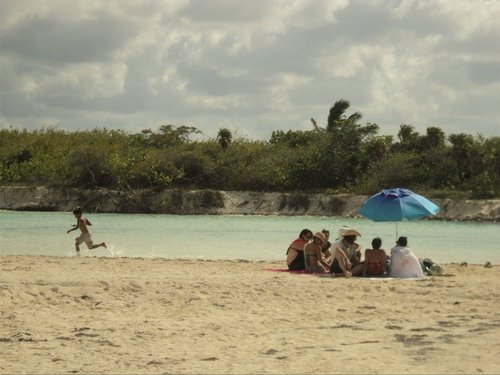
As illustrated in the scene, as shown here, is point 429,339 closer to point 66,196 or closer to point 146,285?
point 146,285

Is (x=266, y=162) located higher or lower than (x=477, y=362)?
higher

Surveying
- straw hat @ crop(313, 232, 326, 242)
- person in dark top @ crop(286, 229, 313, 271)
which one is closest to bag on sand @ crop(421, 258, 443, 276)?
straw hat @ crop(313, 232, 326, 242)

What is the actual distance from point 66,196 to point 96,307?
44.0 m

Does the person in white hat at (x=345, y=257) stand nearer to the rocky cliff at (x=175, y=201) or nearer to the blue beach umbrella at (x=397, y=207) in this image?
the blue beach umbrella at (x=397, y=207)

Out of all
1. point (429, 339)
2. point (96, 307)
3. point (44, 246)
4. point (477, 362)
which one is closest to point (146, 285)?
point (96, 307)

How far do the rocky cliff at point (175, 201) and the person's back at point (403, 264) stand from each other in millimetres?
35229

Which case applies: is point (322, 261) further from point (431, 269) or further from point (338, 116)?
point (338, 116)

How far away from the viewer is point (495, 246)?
26312mm

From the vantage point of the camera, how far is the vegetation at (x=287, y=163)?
5034 cm

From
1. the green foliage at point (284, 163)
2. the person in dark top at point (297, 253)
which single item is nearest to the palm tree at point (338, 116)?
the green foliage at point (284, 163)

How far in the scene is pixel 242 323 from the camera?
32.9ft

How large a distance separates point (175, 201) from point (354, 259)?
3877 centimetres

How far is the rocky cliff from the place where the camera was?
167 feet

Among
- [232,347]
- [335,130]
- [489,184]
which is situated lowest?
[232,347]
